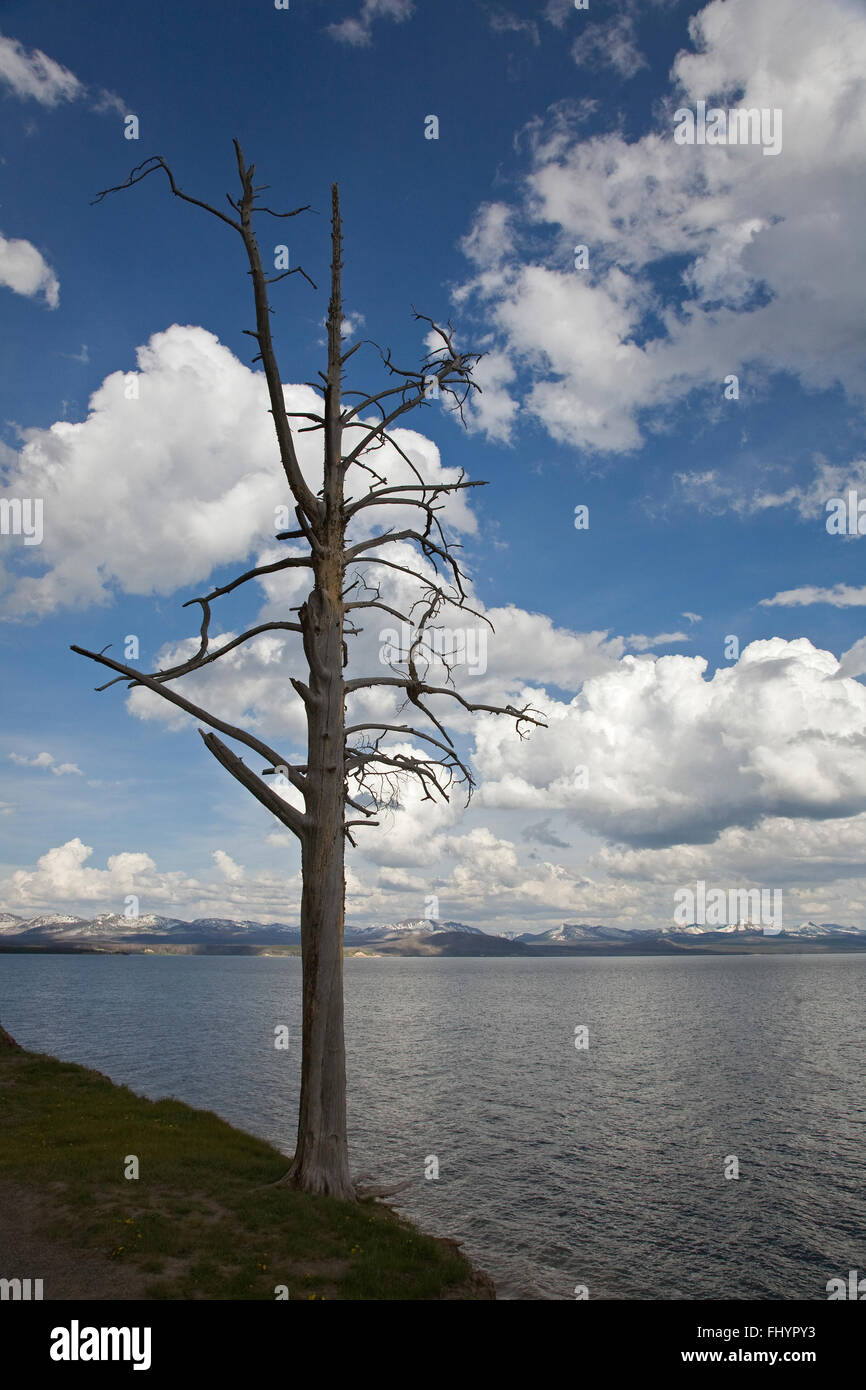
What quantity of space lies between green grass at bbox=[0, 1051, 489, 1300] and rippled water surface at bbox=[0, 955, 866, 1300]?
6.57m

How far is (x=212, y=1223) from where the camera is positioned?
43.7ft

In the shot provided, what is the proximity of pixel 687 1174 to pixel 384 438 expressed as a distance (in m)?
28.5

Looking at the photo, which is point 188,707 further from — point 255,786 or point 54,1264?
point 54,1264

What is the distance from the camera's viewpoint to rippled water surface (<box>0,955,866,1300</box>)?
21.2m

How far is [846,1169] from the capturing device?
3031 centimetres

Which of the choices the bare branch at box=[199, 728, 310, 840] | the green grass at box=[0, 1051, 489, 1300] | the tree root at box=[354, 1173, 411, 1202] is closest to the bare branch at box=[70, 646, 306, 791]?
the bare branch at box=[199, 728, 310, 840]

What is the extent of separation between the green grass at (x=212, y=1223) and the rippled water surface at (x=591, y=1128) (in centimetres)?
657

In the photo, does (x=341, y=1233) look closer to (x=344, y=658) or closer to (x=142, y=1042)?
(x=344, y=658)

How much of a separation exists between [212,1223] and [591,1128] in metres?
27.0

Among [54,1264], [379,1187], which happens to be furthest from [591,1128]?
[54,1264]

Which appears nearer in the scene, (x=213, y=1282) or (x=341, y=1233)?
(x=213, y=1282)

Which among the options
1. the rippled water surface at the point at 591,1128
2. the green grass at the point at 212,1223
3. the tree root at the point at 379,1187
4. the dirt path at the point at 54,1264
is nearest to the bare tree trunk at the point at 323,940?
the green grass at the point at 212,1223

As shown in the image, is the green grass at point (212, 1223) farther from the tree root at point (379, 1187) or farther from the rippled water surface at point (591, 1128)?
the rippled water surface at point (591, 1128)
